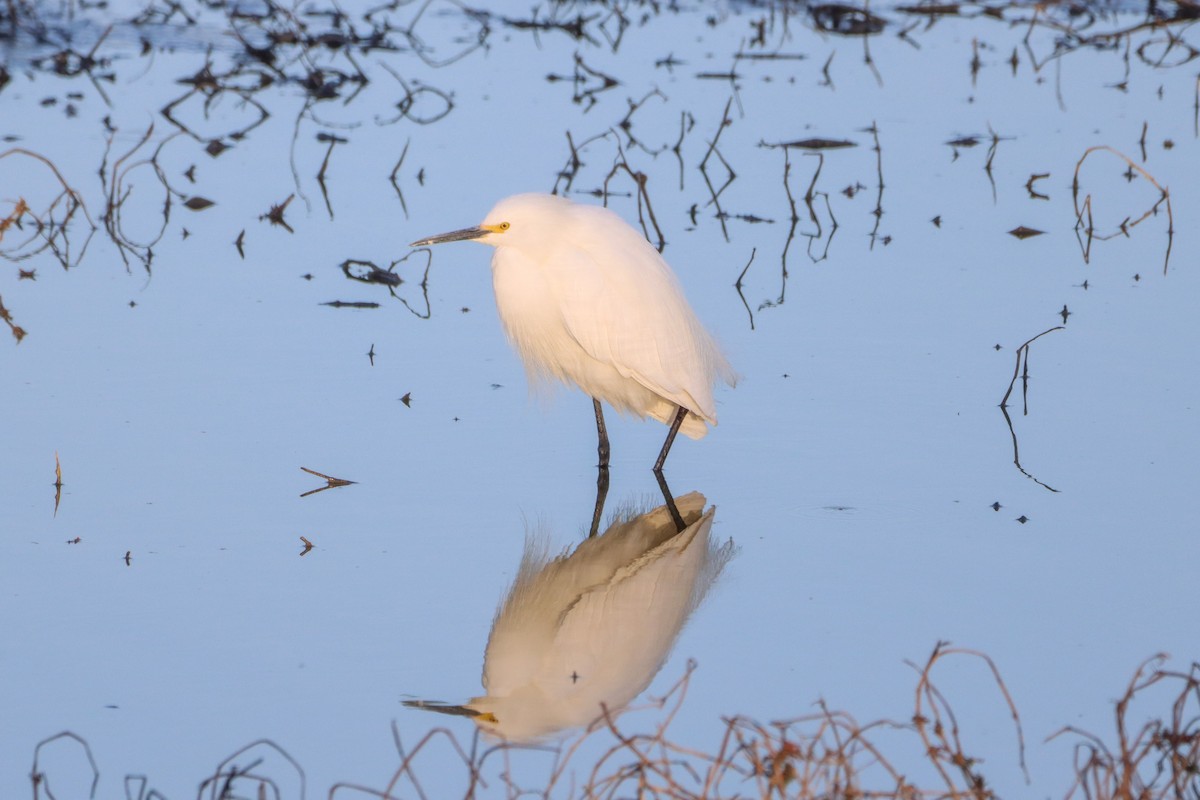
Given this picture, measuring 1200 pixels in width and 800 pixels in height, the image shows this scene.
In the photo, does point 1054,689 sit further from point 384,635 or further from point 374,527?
point 374,527

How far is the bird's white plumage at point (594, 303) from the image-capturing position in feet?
16.0

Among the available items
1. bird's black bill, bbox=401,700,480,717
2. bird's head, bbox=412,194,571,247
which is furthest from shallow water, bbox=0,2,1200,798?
bird's head, bbox=412,194,571,247

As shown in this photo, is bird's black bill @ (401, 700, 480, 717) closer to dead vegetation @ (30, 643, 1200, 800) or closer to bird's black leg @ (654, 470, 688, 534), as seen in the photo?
dead vegetation @ (30, 643, 1200, 800)

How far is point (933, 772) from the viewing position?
3.38 m

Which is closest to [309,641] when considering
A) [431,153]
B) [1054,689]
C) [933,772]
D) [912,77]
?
[933,772]

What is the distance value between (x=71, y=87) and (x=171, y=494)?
6073 mm

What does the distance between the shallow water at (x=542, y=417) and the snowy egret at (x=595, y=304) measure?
12.4 inches

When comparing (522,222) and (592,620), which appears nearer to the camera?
(592,620)

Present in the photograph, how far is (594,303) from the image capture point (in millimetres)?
4906

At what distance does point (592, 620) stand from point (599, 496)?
0.88 m

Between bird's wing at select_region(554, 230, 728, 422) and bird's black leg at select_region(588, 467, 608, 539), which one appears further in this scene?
bird's wing at select_region(554, 230, 728, 422)

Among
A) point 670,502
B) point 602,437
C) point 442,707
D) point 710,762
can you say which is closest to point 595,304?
point 602,437

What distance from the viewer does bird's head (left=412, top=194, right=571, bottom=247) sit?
191 inches

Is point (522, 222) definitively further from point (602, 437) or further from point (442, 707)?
point (442, 707)
